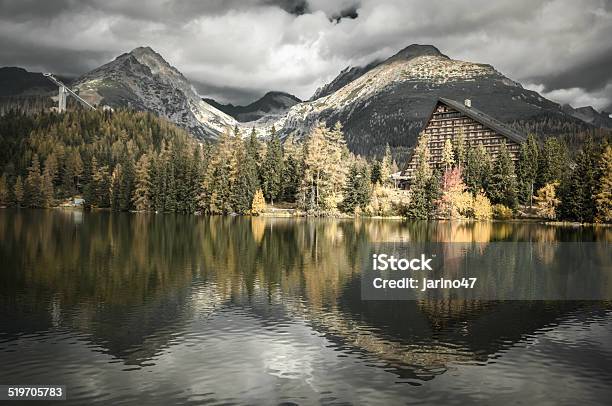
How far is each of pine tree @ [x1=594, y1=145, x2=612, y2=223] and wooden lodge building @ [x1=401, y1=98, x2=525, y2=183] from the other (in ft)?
176

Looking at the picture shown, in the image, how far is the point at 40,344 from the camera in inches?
807

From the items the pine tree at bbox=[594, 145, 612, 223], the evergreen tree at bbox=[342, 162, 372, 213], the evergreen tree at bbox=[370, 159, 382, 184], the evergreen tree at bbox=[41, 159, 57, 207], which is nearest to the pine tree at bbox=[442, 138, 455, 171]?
the evergreen tree at bbox=[370, 159, 382, 184]

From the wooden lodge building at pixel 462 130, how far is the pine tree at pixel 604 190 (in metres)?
53.8

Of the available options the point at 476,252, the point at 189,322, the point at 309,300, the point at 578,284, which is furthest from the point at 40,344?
the point at 476,252

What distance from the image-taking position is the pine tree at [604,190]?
90.6 meters

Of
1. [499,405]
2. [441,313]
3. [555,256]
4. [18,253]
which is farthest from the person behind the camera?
[555,256]

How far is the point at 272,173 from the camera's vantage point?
129625 mm

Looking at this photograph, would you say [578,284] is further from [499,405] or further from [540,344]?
[499,405]

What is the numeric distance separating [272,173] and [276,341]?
10876 centimetres

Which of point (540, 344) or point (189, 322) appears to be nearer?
point (540, 344)

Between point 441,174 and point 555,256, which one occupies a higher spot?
point 441,174

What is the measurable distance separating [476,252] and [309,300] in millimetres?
26803

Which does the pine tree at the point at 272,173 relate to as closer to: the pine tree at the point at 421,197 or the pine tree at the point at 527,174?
the pine tree at the point at 421,197

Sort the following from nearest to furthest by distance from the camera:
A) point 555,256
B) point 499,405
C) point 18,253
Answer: point 499,405, point 18,253, point 555,256
